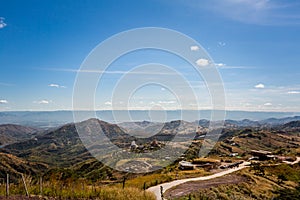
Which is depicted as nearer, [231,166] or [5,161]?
[231,166]

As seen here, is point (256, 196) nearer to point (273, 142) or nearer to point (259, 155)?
point (259, 155)

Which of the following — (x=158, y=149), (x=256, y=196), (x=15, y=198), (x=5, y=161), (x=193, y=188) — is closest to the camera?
(x=15, y=198)

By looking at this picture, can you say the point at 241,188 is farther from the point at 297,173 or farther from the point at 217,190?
the point at 297,173

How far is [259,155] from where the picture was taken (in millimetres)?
65188

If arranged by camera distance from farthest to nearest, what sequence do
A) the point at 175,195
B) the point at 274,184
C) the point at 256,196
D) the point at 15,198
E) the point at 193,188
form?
the point at 274,184 → the point at 256,196 → the point at 193,188 → the point at 175,195 → the point at 15,198

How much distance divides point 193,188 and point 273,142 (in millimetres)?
157448

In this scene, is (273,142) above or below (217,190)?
below

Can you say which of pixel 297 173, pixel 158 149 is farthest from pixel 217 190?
pixel 158 149

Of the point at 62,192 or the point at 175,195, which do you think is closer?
the point at 62,192

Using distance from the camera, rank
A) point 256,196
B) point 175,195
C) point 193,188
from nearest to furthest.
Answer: point 175,195
point 193,188
point 256,196

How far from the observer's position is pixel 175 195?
20.8 m

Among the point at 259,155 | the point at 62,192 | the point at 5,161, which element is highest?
the point at 62,192

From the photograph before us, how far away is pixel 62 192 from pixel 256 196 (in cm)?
1885

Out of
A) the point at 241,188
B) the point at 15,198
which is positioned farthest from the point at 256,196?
the point at 15,198
